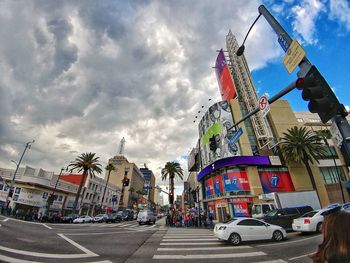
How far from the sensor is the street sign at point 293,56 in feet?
17.5

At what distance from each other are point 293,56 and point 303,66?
1.25ft

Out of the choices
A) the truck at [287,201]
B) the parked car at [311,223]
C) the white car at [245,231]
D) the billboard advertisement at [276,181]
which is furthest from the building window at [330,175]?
the white car at [245,231]

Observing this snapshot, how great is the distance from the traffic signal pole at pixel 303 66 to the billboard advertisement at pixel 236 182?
31.9m

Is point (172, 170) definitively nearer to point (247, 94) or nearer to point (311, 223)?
point (247, 94)

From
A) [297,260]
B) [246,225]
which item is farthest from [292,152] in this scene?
[297,260]

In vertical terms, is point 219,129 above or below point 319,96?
above

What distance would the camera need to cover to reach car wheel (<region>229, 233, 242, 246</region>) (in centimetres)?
1116

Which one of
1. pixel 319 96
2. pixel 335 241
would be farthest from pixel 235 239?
pixel 335 241

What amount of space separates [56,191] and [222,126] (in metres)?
41.0

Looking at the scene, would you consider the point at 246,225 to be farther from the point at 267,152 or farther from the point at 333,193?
the point at 333,193

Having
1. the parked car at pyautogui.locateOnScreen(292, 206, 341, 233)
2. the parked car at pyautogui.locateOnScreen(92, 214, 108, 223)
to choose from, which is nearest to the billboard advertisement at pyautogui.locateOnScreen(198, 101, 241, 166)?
the parked car at pyautogui.locateOnScreen(292, 206, 341, 233)

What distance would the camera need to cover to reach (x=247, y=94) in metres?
44.0

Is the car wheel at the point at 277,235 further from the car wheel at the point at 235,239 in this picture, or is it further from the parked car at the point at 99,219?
the parked car at the point at 99,219

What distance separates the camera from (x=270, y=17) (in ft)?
22.4
